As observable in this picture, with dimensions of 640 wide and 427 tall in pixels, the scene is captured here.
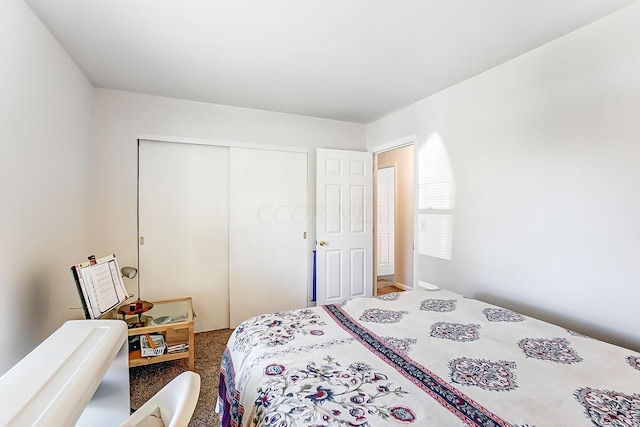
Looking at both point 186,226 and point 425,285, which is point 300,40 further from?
point 425,285

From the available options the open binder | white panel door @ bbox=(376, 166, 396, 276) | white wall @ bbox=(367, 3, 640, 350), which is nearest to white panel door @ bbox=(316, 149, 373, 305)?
white wall @ bbox=(367, 3, 640, 350)

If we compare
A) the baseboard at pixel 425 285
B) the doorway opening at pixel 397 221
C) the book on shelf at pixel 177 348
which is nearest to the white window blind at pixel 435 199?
the baseboard at pixel 425 285

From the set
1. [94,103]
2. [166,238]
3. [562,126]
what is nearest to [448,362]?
[562,126]

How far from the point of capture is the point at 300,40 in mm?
1960

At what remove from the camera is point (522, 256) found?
6.95 ft

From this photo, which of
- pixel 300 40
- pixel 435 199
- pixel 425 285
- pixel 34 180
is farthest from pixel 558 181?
pixel 34 180

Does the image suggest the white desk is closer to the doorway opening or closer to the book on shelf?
the book on shelf

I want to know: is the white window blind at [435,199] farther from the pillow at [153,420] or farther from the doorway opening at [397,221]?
the pillow at [153,420]

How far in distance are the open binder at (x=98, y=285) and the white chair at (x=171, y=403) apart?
114 cm

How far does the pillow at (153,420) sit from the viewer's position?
3.19ft

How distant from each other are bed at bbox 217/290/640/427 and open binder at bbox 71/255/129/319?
0.99m

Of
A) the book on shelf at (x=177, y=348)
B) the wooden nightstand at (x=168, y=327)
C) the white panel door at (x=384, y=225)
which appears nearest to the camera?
the wooden nightstand at (x=168, y=327)

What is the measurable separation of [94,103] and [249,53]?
1.74 metres

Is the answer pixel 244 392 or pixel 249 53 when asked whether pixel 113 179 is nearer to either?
pixel 249 53
